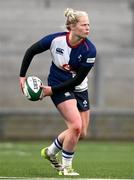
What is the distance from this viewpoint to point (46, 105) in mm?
19984

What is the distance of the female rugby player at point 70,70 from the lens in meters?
8.68

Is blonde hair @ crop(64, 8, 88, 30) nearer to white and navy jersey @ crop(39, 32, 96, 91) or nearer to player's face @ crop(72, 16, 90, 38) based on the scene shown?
player's face @ crop(72, 16, 90, 38)

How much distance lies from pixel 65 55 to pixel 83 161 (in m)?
3.91

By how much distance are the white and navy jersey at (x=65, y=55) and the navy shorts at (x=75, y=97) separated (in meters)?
0.16

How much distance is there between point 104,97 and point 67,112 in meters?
11.6

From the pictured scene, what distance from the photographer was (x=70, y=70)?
888 centimetres

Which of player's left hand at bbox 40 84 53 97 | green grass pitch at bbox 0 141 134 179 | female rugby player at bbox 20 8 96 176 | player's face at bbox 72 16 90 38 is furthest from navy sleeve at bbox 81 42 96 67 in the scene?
green grass pitch at bbox 0 141 134 179

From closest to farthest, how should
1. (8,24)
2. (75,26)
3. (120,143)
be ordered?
(75,26) < (120,143) < (8,24)

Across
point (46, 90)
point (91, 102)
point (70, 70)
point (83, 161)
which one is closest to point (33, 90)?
point (46, 90)

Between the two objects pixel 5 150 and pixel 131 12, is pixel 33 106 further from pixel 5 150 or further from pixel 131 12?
pixel 131 12

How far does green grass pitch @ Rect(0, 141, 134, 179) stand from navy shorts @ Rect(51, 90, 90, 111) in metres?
0.83

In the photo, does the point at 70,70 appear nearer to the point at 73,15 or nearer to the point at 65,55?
the point at 65,55

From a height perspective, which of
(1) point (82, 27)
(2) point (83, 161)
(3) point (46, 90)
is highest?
(1) point (82, 27)

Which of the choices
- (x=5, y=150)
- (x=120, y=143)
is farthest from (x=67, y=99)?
(x=120, y=143)
